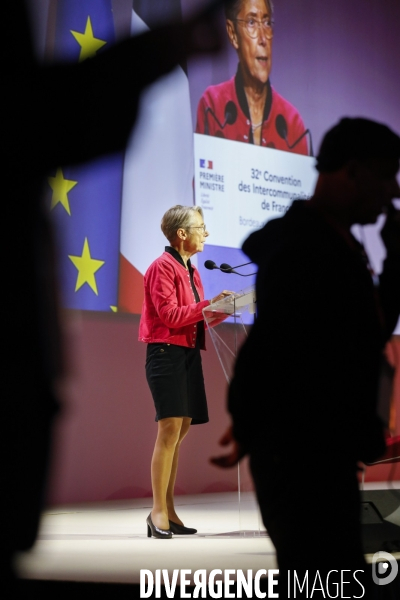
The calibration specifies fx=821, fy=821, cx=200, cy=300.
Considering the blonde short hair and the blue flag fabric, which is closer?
the blonde short hair

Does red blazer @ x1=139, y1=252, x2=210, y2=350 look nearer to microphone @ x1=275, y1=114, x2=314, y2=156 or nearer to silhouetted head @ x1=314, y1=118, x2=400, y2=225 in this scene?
silhouetted head @ x1=314, y1=118, x2=400, y2=225

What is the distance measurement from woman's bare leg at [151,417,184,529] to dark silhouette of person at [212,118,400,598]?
181 cm

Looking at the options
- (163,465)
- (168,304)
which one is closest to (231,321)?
(168,304)

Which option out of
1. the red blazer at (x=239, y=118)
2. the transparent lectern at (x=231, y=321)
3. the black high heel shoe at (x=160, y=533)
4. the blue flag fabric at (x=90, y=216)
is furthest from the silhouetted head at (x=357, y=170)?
the red blazer at (x=239, y=118)

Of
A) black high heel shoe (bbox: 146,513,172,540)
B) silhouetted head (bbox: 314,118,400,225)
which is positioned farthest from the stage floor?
silhouetted head (bbox: 314,118,400,225)

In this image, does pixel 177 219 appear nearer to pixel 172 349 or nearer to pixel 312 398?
pixel 172 349

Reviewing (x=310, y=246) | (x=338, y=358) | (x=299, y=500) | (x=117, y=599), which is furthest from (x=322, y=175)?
(x=117, y=599)

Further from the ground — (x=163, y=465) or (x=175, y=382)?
(x=175, y=382)

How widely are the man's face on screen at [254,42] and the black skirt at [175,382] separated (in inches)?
47.3

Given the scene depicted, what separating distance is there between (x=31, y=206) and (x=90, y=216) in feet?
10.8

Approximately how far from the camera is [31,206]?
1.07m

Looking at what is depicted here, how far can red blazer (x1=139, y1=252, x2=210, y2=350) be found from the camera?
9.25ft

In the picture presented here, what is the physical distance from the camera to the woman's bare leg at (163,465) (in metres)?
2.85

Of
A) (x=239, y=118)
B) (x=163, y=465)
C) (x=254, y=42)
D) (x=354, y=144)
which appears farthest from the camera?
(x=239, y=118)
